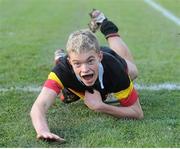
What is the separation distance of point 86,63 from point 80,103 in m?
1.24

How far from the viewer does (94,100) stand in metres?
4.98

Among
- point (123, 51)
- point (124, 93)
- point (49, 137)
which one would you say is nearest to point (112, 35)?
point (123, 51)

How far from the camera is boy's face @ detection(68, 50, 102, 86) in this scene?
450 cm

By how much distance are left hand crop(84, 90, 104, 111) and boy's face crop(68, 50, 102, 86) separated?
0.35 m

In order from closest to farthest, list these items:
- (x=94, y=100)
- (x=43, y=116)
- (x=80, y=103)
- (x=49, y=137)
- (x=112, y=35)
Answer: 1. (x=49, y=137)
2. (x=43, y=116)
3. (x=94, y=100)
4. (x=80, y=103)
5. (x=112, y=35)

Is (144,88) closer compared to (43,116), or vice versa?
(43,116)

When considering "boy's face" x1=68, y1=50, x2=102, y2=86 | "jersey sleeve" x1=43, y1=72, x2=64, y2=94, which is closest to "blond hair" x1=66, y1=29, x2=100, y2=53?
"boy's face" x1=68, y1=50, x2=102, y2=86

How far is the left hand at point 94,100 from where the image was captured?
4953 mm

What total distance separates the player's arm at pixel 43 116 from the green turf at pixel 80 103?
61 mm

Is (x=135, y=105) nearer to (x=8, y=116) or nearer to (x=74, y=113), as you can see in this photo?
(x=74, y=113)

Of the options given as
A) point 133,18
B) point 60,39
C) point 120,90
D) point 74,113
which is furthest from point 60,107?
point 133,18

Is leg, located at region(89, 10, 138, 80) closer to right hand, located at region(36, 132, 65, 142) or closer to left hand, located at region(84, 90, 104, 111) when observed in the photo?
left hand, located at region(84, 90, 104, 111)

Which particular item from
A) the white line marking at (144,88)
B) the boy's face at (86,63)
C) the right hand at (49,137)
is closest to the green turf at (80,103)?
the right hand at (49,137)

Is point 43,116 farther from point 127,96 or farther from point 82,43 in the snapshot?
point 127,96
